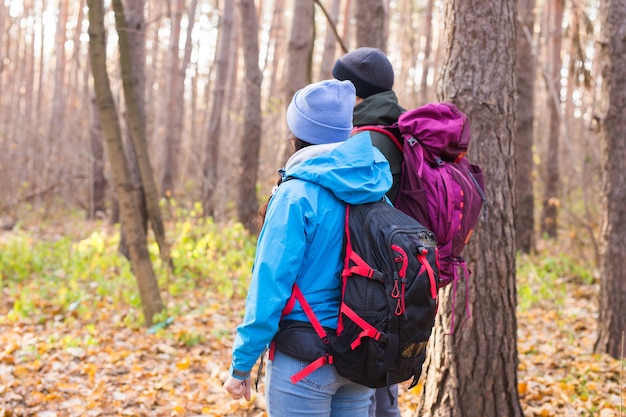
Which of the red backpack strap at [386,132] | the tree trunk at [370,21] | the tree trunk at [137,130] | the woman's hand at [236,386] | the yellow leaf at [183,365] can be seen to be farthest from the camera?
the tree trunk at [370,21]

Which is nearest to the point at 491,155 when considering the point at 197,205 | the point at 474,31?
the point at 474,31

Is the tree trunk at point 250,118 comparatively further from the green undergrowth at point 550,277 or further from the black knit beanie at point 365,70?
the black knit beanie at point 365,70

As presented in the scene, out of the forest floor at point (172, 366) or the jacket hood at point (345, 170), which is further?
the forest floor at point (172, 366)

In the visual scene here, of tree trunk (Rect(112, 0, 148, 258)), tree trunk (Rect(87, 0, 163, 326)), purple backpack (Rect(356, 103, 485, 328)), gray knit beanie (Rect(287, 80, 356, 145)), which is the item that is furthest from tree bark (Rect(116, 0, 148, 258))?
gray knit beanie (Rect(287, 80, 356, 145))

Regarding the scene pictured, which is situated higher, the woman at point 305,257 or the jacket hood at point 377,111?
the jacket hood at point 377,111

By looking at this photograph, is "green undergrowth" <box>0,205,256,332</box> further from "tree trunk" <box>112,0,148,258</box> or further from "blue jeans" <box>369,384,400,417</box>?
"blue jeans" <box>369,384,400,417</box>

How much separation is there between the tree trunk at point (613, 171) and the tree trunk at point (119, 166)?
4086 mm

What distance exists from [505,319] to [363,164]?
1821mm

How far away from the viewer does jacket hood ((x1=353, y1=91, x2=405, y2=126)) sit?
8.95ft

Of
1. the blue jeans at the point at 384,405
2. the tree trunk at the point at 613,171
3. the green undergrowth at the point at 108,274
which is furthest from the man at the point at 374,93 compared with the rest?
the green undergrowth at the point at 108,274

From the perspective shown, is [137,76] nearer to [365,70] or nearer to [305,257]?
[365,70]

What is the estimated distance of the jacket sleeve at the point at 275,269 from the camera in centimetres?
209

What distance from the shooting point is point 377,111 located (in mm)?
2730

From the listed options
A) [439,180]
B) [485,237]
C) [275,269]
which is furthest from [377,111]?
[485,237]
